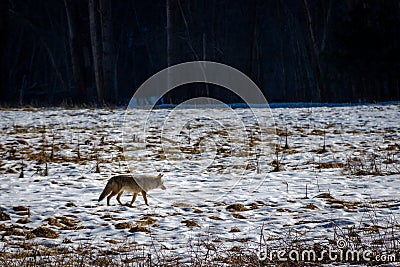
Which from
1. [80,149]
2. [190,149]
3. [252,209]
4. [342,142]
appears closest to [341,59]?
[342,142]

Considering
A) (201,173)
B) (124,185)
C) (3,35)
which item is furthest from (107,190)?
(3,35)

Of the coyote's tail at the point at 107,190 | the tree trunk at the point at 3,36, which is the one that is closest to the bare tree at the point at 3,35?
the tree trunk at the point at 3,36

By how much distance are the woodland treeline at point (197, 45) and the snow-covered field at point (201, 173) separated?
23.9 ft

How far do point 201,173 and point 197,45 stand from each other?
35.6 m

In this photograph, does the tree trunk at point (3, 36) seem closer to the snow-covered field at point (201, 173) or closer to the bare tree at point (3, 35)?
the bare tree at point (3, 35)

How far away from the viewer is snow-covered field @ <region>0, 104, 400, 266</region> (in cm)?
794

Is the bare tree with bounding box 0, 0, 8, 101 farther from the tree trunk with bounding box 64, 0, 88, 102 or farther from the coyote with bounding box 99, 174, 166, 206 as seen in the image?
the coyote with bounding box 99, 174, 166, 206

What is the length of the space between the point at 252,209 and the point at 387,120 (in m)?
10.8

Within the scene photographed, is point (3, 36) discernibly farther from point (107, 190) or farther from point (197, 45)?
point (197, 45)

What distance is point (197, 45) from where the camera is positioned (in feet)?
155

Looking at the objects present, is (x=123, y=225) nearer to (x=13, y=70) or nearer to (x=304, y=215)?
(x=304, y=215)

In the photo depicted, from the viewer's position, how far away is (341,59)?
28.6 metres

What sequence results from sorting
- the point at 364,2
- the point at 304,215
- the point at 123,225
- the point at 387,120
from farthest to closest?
1. the point at 364,2
2. the point at 387,120
3. the point at 304,215
4. the point at 123,225

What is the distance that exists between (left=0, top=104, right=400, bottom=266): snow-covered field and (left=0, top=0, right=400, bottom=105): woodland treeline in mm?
7271
